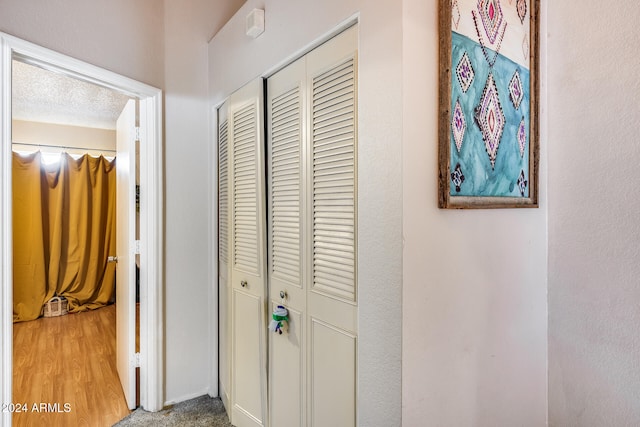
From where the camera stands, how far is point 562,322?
1.35 meters

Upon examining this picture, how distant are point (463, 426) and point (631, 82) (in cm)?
122

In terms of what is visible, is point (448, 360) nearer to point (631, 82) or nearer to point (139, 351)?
point (631, 82)

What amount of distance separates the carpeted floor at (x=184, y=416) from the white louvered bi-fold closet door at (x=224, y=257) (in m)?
0.07

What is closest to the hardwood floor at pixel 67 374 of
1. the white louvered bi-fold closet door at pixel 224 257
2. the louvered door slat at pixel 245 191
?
the white louvered bi-fold closet door at pixel 224 257

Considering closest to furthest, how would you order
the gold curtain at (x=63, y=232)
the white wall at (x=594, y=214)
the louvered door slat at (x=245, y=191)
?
the white wall at (x=594, y=214) → the louvered door slat at (x=245, y=191) → the gold curtain at (x=63, y=232)

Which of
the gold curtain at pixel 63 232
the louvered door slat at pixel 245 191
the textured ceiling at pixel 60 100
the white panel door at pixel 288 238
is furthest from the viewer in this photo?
the gold curtain at pixel 63 232

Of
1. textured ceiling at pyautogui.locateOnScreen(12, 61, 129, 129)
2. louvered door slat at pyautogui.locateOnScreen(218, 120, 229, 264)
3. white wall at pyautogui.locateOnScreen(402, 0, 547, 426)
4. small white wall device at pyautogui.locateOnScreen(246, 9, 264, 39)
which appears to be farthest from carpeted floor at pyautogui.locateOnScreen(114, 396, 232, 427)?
textured ceiling at pyautogui.locateOnScreen(12, 61, 129, 129)

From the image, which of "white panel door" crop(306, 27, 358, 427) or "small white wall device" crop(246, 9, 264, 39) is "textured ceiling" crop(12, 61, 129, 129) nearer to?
"small white wall device" crop(246, 9, 264, 39)

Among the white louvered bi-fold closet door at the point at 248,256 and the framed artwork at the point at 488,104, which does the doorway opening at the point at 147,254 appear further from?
the framed artwork at the point at 488,104

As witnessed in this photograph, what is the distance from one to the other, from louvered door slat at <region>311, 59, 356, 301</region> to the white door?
4.27ft

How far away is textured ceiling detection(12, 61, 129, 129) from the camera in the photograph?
291 centimetres

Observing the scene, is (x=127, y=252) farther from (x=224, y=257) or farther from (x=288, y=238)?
(x=288, y=238)

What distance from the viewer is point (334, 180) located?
4.20 ft

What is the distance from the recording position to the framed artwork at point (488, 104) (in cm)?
103
